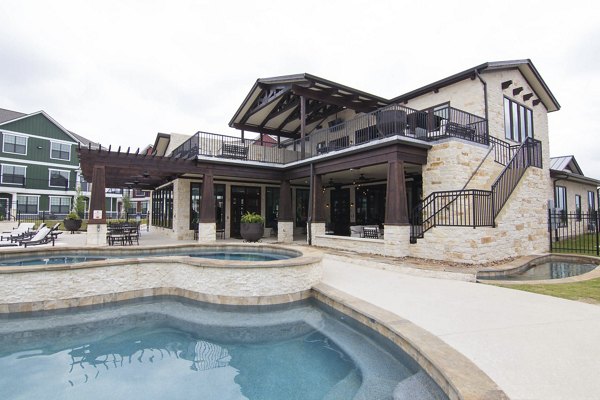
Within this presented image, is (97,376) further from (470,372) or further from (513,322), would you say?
(513,322)

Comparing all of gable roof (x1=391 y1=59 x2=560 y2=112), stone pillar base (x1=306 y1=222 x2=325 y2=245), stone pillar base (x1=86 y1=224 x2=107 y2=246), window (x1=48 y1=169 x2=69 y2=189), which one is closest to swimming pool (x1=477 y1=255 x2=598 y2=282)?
stone pillar base (x1=306 y1=222 x2=325 y2=245)

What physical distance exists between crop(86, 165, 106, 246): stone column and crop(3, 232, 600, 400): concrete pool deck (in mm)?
9352

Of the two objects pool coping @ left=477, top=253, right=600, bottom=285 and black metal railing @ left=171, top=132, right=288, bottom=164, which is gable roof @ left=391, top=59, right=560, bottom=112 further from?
pool coping @ left=477, top=253, right=600, bottom=285

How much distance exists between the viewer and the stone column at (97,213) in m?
11.2

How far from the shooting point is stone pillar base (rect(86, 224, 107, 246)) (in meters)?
11.1

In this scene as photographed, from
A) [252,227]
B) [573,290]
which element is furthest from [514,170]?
[252,227]

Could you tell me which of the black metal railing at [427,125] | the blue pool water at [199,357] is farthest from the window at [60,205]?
the black metal railing at [427,125]

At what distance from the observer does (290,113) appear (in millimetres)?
17656

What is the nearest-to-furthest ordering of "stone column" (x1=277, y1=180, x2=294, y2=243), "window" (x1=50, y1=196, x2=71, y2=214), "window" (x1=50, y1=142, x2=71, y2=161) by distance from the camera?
"stone column" (x1=277, y1=180, x2=294, y2=243), "window" (x1=50, y1=142, x2=71, y2=161), "window" (x1=50, y1=196, x2=71, y2=214)

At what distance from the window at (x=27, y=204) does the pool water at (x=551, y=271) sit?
37949 mm

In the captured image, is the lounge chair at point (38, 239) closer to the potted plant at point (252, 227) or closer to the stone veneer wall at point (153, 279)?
the stone veneer wall at point (153, 279)

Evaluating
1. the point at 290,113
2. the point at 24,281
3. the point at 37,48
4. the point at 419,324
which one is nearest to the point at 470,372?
the point at 419,324

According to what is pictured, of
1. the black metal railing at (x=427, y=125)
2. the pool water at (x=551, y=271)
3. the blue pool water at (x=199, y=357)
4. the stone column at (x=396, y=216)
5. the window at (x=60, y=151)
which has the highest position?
the window at (x=60, y=151)

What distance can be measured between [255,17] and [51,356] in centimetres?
1280
